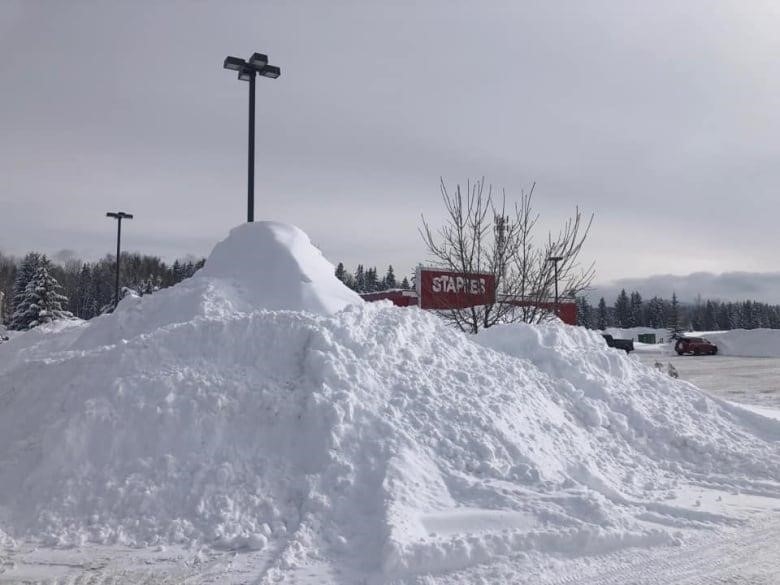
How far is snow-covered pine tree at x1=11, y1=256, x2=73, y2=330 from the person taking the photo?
40.8m

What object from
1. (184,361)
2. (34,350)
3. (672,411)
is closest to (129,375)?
(184,361)

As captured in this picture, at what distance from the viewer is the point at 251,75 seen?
11945 millimetres

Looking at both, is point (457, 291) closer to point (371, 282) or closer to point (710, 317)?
point (371, 282)

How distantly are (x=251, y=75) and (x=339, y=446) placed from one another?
8560 mm

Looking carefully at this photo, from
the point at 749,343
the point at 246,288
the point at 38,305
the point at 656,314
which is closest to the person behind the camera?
the point at 246,288

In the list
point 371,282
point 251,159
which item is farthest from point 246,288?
point 371,282

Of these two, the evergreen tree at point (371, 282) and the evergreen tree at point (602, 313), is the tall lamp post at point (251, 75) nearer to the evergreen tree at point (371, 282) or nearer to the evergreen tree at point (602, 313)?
the evergreen tree at point (371, 282)

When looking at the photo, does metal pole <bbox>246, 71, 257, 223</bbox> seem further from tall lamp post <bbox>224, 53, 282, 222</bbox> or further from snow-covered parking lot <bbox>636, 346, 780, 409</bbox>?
snow-covered parking lot <bbox>636, 346, 780, 409</bbox>

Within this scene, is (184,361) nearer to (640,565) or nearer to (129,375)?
(129,375)

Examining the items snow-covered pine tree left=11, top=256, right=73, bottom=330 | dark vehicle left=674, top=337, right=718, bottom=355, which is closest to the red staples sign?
snow-covered pine tree left=11, top=256, right=73, bottom=330

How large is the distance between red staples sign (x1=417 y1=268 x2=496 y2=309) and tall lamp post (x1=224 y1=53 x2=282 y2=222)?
6.39 metres

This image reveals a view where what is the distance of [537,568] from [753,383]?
2194 centimetres

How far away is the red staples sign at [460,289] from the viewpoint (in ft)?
51.8

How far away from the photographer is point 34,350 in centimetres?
1235
